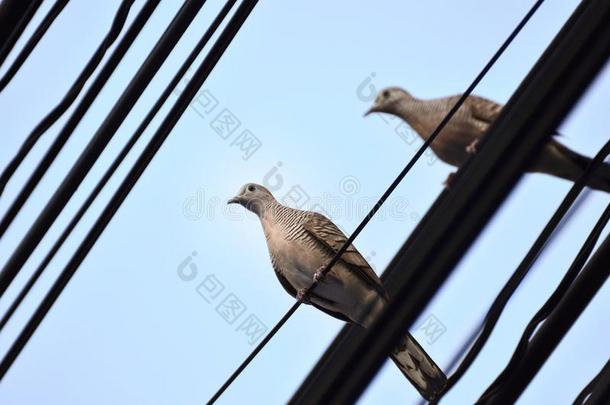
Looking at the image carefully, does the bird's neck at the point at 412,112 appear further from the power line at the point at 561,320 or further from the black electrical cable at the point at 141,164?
the black electrical cable at the point at 141,164

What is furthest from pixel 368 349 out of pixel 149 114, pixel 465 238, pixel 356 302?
pixel 356 302

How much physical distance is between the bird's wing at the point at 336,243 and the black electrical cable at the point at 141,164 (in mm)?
1813

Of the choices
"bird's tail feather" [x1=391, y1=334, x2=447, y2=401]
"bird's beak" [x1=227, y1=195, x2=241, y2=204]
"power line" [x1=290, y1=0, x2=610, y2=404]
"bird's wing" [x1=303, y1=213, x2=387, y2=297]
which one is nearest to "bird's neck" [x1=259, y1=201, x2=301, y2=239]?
"bird's wing" [x1=303, y1=213, x2=387, y2=297]

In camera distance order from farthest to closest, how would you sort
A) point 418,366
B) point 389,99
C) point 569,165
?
point 389,99
point 569,165
point 418,366

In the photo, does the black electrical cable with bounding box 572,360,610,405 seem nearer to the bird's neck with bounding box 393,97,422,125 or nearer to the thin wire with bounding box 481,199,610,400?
the thin wire with bounding box 481,199,610,400

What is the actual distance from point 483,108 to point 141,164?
2.47 m

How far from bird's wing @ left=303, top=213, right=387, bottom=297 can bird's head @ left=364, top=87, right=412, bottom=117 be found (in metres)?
1.34

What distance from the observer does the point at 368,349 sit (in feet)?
5.86

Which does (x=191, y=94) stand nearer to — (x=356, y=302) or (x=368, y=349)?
(x=368, y=349)

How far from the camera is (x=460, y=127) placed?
4.81 metres

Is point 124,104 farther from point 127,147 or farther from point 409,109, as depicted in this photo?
point 409,109

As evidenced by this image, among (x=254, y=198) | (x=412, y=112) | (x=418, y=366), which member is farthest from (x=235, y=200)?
(x=418, y=366)

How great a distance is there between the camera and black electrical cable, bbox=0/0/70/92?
2932 mm

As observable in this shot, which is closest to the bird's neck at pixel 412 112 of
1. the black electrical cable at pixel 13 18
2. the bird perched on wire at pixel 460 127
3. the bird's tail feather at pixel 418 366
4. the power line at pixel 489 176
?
the bird perched on wire at pixel 460 127
